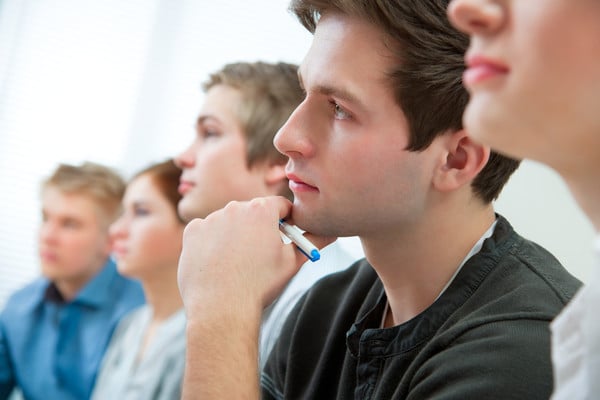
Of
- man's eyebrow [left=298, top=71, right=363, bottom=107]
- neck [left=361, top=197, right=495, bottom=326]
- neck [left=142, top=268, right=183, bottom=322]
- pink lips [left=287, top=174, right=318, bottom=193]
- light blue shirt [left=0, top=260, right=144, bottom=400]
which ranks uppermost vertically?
man's eyebrow [left=298, top=71, right=363, bottom=107]

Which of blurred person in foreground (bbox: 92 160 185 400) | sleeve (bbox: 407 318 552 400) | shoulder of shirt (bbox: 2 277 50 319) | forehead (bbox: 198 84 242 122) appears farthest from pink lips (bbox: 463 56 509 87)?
shoulder of shirt (bbox: 2 277 50 319)

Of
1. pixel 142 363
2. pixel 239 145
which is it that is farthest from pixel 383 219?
pixel 142 363

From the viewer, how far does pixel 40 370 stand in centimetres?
228

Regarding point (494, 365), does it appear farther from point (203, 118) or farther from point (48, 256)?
point (48, 256)

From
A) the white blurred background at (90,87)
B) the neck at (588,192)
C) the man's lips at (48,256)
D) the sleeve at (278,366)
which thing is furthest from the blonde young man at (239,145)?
the neck at (588,192)

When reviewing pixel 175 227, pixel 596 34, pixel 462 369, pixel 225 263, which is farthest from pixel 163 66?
pixel 596 34

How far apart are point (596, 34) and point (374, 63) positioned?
1.51ft

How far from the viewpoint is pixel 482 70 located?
61cm

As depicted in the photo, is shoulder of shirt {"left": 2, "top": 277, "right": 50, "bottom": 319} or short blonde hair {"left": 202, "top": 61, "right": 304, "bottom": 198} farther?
shoulder of shirt {"left": 2, "top": 277, "right": 50, "bottom": 319}

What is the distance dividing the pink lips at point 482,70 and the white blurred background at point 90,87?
7.59 ft

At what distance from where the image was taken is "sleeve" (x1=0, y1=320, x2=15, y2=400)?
91.7 inches

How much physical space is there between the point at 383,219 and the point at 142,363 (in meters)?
1.17

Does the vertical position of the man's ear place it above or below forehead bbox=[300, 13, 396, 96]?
below

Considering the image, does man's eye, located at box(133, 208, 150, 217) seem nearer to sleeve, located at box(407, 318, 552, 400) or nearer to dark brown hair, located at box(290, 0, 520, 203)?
dark brown hair, located at box(290, 0, 520, 203)
